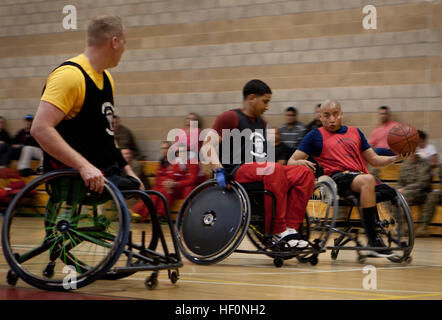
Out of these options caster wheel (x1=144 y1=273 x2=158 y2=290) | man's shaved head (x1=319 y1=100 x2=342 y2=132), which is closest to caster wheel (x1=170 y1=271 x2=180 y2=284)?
caster wheel (x1=144 y1=273 x2=158 y2=290)

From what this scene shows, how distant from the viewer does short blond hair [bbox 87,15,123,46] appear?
10.8ft

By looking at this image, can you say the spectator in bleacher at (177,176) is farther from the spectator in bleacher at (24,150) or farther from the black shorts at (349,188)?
the black shorts at (349,188)

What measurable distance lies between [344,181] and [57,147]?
94.8 inches

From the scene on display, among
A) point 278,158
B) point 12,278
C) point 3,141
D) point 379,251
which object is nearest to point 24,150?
point 3,141

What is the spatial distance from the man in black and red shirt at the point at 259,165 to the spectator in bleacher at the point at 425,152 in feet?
10.4

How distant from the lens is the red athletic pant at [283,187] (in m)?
4.49

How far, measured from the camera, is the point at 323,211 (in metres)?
5.20

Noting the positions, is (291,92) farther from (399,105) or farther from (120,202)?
(120,202)

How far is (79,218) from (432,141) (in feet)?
19.4

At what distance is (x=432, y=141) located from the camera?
26.7ft

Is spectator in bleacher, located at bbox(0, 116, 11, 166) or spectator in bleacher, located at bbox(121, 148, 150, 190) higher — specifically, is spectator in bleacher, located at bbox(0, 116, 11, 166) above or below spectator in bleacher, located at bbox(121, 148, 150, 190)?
above

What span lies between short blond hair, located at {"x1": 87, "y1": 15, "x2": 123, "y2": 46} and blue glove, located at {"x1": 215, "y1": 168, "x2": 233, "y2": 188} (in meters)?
1.35

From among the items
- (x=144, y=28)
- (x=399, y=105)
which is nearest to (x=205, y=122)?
(x=144, y=28)

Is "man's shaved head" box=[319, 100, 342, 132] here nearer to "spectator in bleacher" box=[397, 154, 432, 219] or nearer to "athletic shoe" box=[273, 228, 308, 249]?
"athletic shoe" box=[273, 228, 308, 249]
